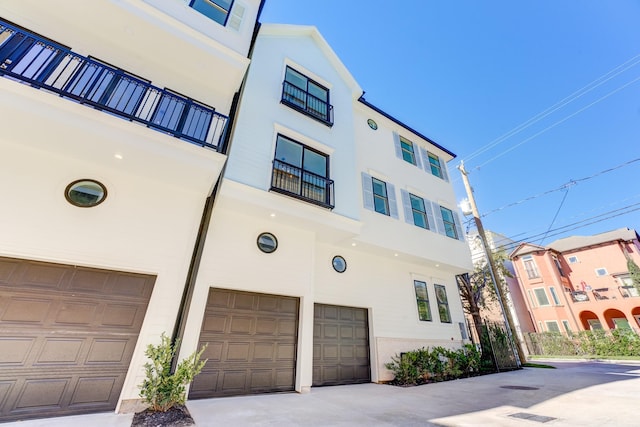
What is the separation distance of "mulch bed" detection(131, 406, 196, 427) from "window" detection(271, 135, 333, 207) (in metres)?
4.60

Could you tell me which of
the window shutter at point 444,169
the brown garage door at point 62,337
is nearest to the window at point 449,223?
the window shutter at point 444,169

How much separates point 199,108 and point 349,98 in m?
6.36

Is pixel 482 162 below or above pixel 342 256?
above

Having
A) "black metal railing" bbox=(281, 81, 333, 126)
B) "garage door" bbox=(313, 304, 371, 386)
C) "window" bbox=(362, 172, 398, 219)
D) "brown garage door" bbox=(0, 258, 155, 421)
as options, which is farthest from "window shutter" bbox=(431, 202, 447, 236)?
"brown garage door" bbox=(0, 258, 155, 421)

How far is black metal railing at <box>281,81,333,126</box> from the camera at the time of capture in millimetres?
7805

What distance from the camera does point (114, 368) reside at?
13.8 feet

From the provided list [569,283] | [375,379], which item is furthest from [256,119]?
[569,283]

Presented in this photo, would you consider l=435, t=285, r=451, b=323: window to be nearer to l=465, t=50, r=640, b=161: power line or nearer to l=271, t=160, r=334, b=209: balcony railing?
l=271, t=160, r=334, b=209: balcony railing

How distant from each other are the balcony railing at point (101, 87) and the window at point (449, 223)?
32.7ft

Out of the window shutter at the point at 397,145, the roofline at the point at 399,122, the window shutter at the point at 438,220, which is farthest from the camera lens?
the window shutter at the point at 397,145

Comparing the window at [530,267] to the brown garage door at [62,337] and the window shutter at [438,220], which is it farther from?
the brown garage door at [62,337]

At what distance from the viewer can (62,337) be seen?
13.1 feet

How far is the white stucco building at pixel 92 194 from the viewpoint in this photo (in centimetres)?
389

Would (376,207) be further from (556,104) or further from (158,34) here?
(556,104)
